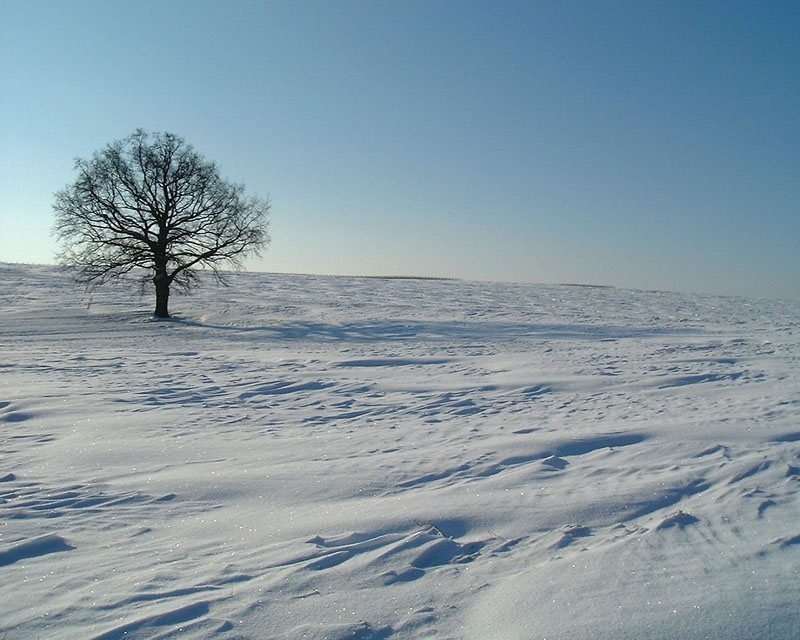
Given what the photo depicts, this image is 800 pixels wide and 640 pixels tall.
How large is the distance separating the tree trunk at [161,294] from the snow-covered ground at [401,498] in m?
9.73

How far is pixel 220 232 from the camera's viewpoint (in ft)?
73.3

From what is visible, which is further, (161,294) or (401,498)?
(161,294)

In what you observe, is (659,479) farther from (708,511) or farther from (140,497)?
(140,497)

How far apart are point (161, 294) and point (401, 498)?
66.8 ft

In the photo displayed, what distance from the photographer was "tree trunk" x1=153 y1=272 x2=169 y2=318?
2242cm

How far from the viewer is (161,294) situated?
74.7 feet

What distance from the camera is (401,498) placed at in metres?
5.01

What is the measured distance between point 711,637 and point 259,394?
799 centimetres

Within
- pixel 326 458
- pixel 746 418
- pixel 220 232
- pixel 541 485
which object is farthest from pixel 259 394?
pixel 220 232

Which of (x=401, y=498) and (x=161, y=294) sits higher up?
(x=161, y=294)

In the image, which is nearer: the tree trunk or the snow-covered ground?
the snow-covered ground

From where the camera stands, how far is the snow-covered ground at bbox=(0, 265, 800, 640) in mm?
3207

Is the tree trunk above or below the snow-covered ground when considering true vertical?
above

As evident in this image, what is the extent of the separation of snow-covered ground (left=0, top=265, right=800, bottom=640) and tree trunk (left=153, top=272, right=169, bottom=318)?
31.9 feet
